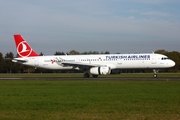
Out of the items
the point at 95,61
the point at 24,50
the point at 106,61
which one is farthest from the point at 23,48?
the point at 106,61

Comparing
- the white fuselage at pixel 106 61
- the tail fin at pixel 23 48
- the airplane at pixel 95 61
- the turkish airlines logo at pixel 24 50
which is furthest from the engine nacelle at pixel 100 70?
the turkish airlines logo at pixel 24 50

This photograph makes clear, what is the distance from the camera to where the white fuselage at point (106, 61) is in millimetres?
47562

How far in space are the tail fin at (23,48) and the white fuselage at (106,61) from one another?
115 centimetres

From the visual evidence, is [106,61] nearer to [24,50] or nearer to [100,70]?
[100,70]

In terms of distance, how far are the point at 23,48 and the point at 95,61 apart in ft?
43.8

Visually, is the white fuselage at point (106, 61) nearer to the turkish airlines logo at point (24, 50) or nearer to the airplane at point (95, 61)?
the airplane at point (95, 61)

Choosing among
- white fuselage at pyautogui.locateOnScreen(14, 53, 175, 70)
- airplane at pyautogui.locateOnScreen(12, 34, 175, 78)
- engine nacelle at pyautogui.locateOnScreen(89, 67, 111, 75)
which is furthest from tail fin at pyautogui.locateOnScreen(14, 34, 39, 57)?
engine nacelle at pyautogui.locateOnScreen(89, 67, 111, 75)

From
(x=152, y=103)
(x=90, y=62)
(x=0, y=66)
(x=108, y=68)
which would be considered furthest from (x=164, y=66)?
(x=0, y=66)

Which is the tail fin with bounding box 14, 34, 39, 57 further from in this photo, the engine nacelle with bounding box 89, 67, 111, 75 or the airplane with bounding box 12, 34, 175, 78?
the engine nacelle with bounding box 89, 67, 111, 75

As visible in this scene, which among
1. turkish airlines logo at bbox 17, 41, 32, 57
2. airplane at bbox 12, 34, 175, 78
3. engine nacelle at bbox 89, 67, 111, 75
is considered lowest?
engine nacelle at bbox 89, 67, 111, 75

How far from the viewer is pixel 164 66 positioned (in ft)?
157

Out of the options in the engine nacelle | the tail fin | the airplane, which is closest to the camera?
the engine nacelle

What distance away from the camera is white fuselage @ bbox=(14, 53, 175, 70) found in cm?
4756

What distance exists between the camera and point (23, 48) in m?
55.5
